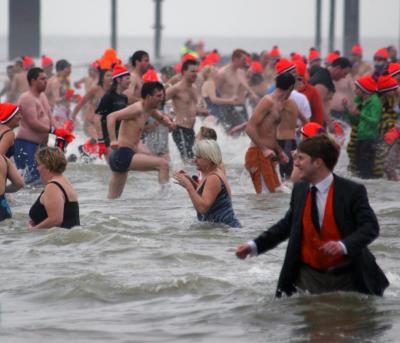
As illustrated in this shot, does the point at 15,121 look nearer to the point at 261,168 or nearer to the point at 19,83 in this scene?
the point at 261,168

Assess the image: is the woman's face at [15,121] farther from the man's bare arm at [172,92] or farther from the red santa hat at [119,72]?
Result: the man's bare arm at [172,92]

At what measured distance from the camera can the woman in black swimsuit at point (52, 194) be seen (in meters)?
9.78

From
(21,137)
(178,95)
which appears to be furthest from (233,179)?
(21,137)

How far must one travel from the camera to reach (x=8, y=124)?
11.8 metres

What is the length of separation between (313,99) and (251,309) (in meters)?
6.66

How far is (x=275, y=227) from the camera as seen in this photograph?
24.0ft

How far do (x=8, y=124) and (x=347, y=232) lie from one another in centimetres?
537

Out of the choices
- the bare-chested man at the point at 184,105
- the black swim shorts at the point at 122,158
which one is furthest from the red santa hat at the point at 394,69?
the black swim shorts at the point at 122,158

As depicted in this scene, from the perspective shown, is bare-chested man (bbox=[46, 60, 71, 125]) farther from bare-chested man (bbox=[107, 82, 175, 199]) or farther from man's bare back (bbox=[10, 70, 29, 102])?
bare-chested man (bbox=[107, 82, 175, 199])

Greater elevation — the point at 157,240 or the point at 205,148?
the point at 205,148

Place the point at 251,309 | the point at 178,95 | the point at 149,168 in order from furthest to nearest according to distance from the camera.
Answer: the point at 178,95 → the point at 149,168 → the point at 251,309

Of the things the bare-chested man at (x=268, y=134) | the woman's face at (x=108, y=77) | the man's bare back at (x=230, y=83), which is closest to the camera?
the bare-chested man at (x=268, y=134)

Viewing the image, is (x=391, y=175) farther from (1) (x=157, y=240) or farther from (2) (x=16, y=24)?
(2) (x=16, y=24)

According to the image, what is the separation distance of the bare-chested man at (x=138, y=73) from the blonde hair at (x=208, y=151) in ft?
18.6
